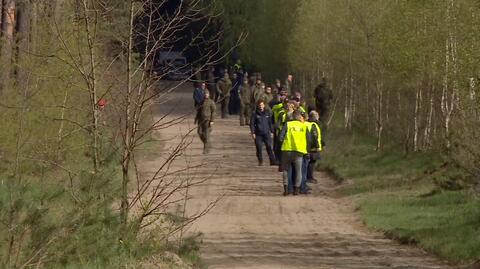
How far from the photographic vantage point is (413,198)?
77.1 ft

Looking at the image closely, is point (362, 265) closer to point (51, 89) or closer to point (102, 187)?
point (102, 187)

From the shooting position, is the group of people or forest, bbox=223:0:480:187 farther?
the group of people

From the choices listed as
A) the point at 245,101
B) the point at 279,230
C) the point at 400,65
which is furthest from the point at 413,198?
the point at 245,101

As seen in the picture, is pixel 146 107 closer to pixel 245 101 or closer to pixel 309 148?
pixel 309 148

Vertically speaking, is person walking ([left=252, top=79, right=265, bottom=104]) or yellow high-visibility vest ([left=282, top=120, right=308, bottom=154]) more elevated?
person walking ([left=252, top=79, right=265, bottom=104])

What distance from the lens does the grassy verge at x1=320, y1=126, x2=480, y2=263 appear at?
18.4 m

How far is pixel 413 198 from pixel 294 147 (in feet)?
10.3

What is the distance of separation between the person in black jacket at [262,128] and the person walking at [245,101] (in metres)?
10.7

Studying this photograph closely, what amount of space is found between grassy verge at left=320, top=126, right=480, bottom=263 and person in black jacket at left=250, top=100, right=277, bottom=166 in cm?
154

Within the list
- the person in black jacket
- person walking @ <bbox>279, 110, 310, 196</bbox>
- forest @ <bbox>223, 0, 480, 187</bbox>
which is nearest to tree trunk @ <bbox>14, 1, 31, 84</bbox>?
forest @ <bbox>223, 0, 480, 187</bbox>

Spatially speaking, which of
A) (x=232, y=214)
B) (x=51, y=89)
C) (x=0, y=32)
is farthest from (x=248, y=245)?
(x=0, y=32)

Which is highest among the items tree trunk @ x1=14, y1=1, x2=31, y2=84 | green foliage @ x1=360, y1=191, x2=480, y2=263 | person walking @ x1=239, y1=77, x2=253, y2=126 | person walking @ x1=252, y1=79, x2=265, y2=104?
tree trunk @ x1=14, y1=1, x2=31, y2=84

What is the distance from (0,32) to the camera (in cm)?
2494

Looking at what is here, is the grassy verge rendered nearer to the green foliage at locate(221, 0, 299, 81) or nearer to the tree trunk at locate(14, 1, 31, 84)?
the tree trunk at locate(14, 1, 31, 84)
